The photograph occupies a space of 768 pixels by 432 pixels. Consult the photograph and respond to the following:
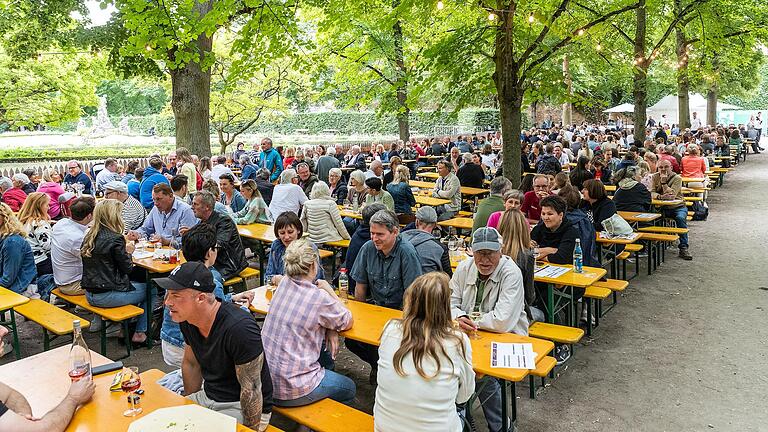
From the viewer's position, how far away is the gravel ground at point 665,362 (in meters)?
4.67

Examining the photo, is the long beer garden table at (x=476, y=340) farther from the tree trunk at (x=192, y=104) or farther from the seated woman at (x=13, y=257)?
the tree trunk at (x=192, y=104)

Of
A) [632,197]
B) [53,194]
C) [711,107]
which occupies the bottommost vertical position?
[632,197]

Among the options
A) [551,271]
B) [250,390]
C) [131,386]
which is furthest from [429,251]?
[131,386]

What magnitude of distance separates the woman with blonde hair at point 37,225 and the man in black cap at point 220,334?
4591mm

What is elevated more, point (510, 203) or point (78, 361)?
point (510, 203)

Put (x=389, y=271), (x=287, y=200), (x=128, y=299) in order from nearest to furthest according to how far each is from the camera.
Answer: (x=389, y=271) → (x=128, y=299) → (x=287, y=200)

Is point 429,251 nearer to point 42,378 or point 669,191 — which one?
point 42,378

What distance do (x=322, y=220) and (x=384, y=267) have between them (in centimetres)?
313

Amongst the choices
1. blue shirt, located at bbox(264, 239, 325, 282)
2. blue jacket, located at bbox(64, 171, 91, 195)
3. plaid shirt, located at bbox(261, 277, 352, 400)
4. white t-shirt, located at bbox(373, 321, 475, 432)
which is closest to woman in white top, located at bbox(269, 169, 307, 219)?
blue shirt, located at bbox(264, 239, 325, 282)

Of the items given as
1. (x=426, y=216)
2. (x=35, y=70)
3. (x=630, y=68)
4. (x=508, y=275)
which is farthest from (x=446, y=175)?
(x=35, y=70)

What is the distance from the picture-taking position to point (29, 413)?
285 cm

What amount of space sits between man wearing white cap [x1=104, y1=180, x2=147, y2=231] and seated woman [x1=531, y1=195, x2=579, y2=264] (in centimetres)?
550

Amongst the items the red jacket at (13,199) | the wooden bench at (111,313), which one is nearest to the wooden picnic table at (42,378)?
the wooden bench at (111,313)

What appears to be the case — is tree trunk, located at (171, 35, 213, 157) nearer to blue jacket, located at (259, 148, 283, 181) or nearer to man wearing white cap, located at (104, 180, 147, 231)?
blue jacket, located at (259, 148, 283, 181)
